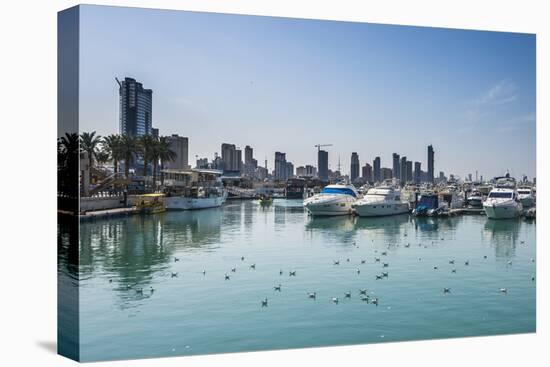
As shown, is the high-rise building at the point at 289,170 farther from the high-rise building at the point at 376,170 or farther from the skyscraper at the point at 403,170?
the skyscraper at the point at 403,170

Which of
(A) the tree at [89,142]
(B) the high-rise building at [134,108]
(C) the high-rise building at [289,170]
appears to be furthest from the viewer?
(C) the high-rise building at [289,170]

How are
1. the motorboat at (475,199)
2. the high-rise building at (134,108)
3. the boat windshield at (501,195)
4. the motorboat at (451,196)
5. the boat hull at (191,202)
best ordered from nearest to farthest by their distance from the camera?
the high-rise building at (134,108)
the boat windshield at (501,195)
the motorboat at (475,199)
the motorboat at (451,196)
the boat hull at (191,202)

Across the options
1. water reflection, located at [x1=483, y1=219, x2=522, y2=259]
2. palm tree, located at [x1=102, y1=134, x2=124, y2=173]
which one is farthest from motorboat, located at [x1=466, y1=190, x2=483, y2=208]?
palm tree, located at [x1=102, y1=134, x2=124, y2=173]

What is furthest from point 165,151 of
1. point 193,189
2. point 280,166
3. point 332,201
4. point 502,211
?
point 502,211

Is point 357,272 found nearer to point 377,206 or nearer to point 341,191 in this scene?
point 341,191

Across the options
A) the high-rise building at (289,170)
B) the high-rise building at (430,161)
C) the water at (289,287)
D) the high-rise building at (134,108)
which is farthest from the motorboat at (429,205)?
the high-rise building at (134,108)

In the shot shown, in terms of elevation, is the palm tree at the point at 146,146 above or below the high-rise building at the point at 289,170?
above
